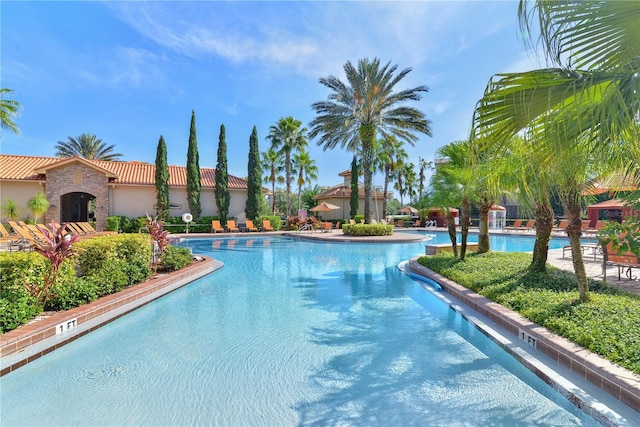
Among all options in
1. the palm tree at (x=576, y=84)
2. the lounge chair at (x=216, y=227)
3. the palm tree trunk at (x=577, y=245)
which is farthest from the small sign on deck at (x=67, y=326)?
the lounge chair at (x=216, y=227)

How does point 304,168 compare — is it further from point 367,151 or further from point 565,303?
point 565,303

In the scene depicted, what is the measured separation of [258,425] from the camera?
3.04 metres

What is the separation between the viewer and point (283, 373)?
158 inches

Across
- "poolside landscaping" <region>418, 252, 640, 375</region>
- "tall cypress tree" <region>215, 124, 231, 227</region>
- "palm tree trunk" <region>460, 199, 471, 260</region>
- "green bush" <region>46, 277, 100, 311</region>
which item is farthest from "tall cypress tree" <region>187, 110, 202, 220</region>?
"poolside landscaping" <region>418, 252, 640, 375</region>

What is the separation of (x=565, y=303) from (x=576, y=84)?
4.03 meters

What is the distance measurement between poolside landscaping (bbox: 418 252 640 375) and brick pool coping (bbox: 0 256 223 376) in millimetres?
6704

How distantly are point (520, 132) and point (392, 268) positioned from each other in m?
8.94

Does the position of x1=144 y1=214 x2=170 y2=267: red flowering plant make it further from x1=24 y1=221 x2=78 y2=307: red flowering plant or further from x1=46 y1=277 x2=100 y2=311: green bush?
x1=24 y1=221 x2=78 y2=307: red flowering plant

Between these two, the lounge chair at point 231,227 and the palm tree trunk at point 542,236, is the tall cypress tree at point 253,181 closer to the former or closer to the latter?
the lounge chair at point 231,227

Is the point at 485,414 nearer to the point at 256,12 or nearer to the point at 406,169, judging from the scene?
the point at 256,12

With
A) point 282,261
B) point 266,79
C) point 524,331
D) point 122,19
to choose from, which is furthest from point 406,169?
point 524,331

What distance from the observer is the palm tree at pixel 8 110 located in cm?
1900

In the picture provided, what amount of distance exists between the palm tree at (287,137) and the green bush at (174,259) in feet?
67.4

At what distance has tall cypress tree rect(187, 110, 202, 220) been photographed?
26312mm
